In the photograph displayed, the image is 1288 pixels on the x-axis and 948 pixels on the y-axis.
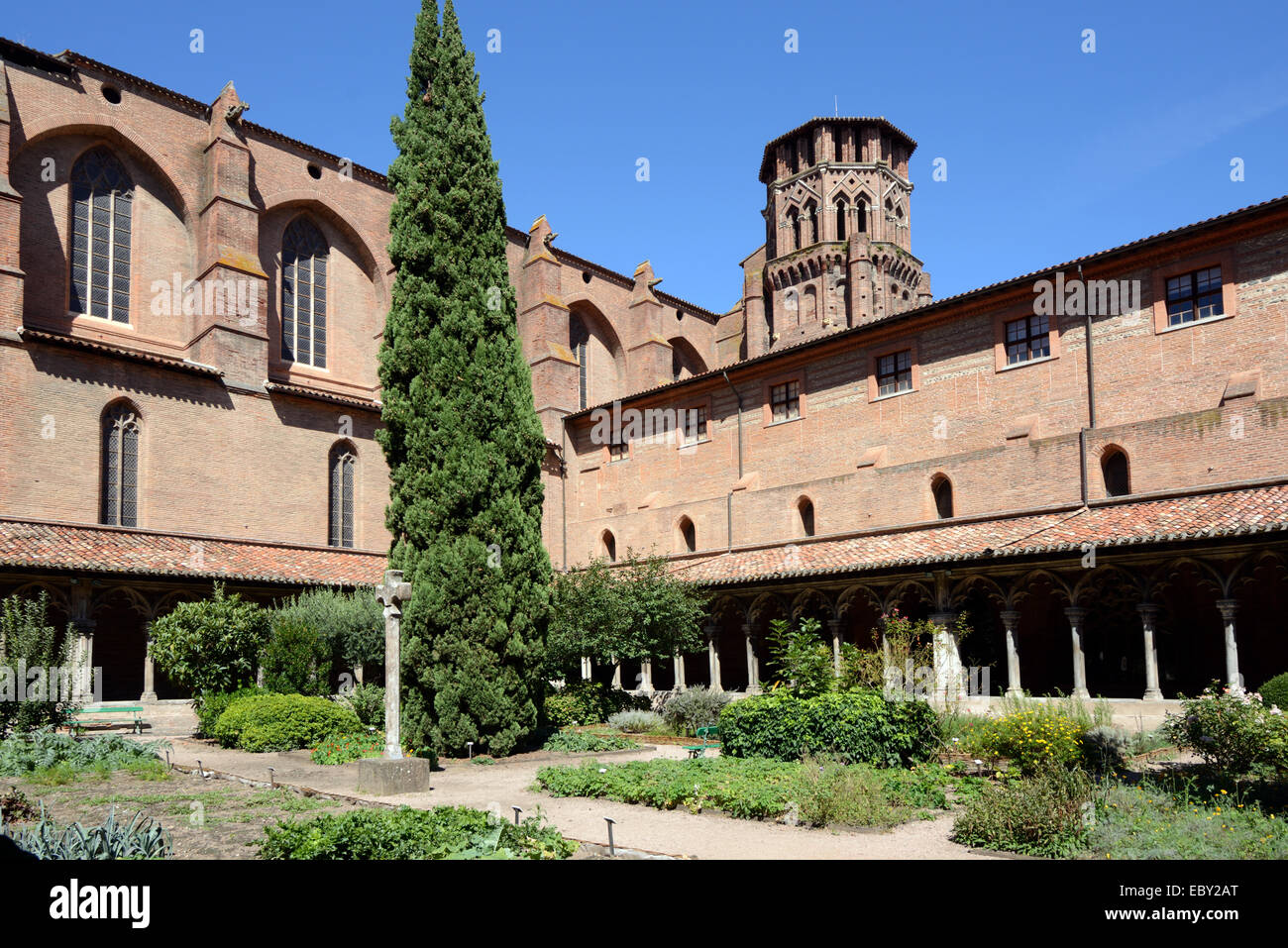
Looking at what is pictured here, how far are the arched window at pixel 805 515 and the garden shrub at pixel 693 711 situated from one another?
329 inches

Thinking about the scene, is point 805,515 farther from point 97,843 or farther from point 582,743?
point 97,843

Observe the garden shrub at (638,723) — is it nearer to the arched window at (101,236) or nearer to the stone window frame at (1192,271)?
the stone window frame at (1192,271)

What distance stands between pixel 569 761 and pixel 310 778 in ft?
13.7

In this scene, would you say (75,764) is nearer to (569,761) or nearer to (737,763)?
(569,761)

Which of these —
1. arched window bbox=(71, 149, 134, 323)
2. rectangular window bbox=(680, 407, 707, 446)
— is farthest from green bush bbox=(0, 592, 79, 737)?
rectangular window bbox=(680, 407, 707, 446)

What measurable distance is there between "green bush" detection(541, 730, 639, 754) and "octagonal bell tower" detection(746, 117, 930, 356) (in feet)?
108

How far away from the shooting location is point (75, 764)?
13.6 m

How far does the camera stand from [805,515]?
28.6 meters

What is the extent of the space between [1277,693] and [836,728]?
276 inches

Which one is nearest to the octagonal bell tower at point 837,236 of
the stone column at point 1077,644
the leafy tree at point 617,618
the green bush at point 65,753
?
the leafy tree at point 617,618

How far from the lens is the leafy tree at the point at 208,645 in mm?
19547

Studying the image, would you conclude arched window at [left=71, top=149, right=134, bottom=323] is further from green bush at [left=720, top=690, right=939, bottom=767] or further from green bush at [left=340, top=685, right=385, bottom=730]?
green bush at [left=720, top=690, right=939, bottom=767]
